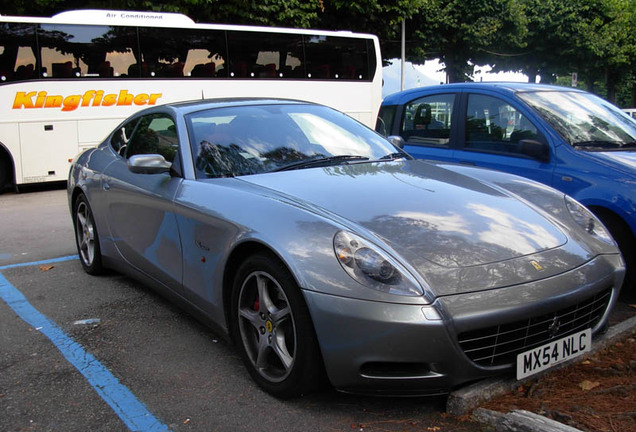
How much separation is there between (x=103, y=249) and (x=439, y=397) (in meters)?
3.06

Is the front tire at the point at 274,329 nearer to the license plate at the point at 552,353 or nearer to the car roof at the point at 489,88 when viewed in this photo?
the license plate at the point at 552,353

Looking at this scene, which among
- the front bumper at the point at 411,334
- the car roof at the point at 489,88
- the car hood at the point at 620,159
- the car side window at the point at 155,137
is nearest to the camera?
the front bumper at the point at 411,334

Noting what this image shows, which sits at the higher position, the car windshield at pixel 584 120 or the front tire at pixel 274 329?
the car windshield at pixel 584 120

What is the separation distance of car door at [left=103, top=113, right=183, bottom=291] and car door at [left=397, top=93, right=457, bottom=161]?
8.92 ft

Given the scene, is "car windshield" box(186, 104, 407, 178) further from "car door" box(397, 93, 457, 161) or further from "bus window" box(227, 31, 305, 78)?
"bus window" box(227, 31, 305, 78)

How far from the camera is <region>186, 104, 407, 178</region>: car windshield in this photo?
12.0 ft

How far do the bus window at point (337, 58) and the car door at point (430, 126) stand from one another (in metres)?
8.26

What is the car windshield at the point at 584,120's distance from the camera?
4.82 m

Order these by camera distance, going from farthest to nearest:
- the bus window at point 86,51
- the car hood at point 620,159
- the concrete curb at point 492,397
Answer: the bus window at point 86,51 < the car hood at point 620,159 < the concrete curb at point 492,397

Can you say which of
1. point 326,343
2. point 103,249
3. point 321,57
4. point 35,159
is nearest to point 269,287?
point 326,343

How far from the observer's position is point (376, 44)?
50.1 feet

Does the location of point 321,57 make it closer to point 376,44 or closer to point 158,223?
point 376,44

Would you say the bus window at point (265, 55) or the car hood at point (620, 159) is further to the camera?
the bus window at point (265, 55)

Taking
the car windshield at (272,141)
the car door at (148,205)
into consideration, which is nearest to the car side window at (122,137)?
the car door at (148,205)
